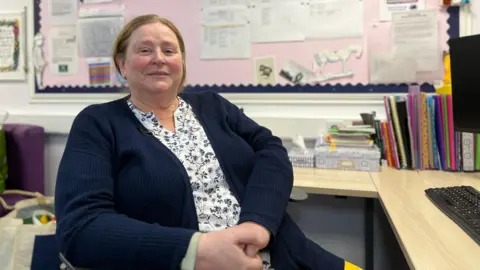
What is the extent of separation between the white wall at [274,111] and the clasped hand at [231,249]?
3.76 ft

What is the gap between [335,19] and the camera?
1979mm

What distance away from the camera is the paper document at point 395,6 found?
1.88m

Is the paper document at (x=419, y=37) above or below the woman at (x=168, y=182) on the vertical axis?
above

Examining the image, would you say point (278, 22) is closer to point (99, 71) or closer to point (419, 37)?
point (419, 37)

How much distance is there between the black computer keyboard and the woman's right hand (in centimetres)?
53

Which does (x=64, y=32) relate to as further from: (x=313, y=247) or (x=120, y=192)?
(x=313, y=247)

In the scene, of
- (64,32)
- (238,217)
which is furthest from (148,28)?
(64,32)

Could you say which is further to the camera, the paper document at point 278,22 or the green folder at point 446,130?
the paper document at point 278,22

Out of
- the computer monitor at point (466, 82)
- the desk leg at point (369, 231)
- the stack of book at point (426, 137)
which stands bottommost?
the desk leg at point (369, 231)

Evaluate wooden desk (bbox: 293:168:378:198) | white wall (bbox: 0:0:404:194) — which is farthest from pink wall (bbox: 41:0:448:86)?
wooden desk (bbox: 293:168:378:198)

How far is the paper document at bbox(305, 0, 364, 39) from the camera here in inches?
76.7

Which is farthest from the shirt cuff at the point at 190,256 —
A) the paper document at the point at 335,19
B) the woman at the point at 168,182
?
the paper document at the point at 335,19

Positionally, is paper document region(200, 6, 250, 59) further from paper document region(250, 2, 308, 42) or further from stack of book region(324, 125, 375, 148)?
stack of book region(324, 125, 375, 148)

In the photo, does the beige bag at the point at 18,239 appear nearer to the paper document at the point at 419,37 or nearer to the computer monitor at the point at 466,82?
the computer monitor at the point at 466,82
